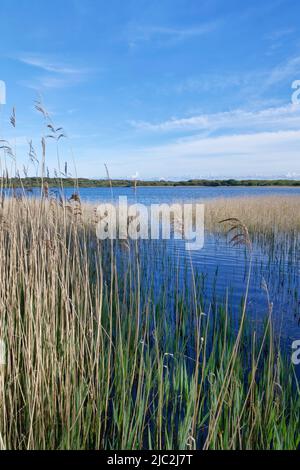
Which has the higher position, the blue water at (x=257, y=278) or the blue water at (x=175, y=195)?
the blue water at (x=175, y=195)

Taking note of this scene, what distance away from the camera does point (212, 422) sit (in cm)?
171

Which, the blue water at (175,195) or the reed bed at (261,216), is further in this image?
the blue water at (175,195)

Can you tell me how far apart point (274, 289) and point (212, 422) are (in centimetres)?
452

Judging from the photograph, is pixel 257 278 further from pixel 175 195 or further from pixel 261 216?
pixel 175 195

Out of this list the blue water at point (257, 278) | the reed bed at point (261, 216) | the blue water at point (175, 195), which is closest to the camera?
the blue water at point (257, 278)

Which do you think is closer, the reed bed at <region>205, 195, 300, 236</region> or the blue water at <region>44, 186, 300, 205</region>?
the reed bed at <region>205, 195, 300, 236</region>

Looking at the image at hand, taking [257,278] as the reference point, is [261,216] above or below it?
above

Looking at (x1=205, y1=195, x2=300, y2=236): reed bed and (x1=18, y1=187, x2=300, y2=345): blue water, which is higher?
(x1=205, y1=195, x2=300, y2=236): reed bed

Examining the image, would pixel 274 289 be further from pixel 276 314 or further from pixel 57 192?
pixel 57 192

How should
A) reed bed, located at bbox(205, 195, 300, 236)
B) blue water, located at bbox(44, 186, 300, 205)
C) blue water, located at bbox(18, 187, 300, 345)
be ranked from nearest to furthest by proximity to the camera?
blue water, located at bbox(18, 187, 300, 345), reed bed, located at bbox(205, 195, 300, 236), blue water, located at bbox(44, 186, 300, 205)

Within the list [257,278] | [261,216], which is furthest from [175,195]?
[257,278]

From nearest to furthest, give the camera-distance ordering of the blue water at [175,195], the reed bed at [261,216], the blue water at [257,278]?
the blue water at [257,278], the reed bed at [261,216], the blue water at [175,195]

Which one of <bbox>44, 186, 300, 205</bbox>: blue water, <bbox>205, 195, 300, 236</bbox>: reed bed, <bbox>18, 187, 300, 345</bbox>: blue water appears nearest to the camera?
<bbox>18, 187, 300, 345</bbox>: blue water
